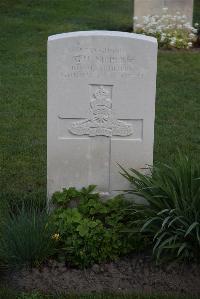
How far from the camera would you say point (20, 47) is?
12.3 metres

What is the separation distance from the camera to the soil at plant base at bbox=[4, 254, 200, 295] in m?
4.84

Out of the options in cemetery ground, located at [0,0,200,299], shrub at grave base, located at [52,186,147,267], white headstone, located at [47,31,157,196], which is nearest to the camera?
shrub at grave base, located at [52,186,147,267]

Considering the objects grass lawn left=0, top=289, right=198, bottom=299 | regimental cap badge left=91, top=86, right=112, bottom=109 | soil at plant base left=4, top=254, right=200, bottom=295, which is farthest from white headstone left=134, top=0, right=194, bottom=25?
grass lawn left=0, top=289, right=198, bottom=299

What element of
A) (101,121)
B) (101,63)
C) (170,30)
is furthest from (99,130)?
(170,30)

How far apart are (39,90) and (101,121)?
4.54 m

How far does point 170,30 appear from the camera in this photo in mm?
12164

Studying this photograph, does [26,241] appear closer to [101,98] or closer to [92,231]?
[92,231]

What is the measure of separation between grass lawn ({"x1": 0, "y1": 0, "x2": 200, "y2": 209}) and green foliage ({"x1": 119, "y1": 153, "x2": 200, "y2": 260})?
1255mm

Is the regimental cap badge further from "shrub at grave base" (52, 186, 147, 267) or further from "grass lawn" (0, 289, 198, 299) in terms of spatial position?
"grass lawn" (0, 289, 198, 299)

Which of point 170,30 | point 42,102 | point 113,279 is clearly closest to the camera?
point 113,279

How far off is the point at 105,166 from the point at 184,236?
103 cm

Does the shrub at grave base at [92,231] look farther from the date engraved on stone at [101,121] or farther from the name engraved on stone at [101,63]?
the name engraved on stone at [101,63]

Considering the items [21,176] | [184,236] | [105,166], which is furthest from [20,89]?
[184,236]

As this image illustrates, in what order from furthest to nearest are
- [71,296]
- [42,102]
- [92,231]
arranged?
[42,102], [92,231], [71,296]
